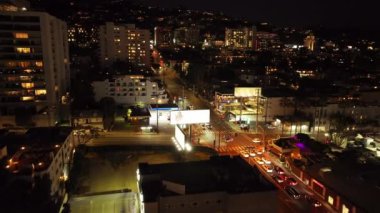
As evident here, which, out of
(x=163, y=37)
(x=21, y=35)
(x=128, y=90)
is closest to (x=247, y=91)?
(x=128, y=90)

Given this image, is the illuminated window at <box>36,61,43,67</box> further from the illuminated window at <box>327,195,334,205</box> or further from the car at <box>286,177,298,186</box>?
the illuminated window at <box>327,195,334,205</box>

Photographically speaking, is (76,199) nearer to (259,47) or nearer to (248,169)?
(248,169)

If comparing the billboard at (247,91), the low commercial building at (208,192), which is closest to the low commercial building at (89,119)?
the low commercial building at (208,192)

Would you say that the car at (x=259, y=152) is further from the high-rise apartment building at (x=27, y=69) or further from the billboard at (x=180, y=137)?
the high-rise apartment building at (x=27, y=69)

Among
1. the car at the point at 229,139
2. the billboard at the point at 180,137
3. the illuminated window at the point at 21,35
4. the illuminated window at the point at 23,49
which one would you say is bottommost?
the car at the point at 229,139

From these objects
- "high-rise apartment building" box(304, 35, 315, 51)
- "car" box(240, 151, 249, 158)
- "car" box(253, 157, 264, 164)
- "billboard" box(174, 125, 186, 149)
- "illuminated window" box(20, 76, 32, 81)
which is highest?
"high-rise apartment building" box(304, 35, 315, 51)

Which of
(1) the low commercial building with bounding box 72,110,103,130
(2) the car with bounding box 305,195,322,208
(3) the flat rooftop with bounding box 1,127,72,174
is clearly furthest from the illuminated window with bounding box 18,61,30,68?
(2) the car with bounding box 305,195,322,208
